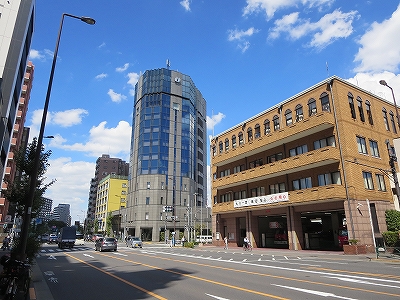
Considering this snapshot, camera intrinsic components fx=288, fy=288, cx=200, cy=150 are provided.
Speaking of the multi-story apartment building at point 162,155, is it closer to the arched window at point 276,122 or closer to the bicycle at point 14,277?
the arched window at point 276,122

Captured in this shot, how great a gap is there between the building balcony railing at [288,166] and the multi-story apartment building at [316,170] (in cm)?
9

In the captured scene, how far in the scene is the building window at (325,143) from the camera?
28.0 meters

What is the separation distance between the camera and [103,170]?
137 metres

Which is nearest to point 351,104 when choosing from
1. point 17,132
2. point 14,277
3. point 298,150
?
point 298,150

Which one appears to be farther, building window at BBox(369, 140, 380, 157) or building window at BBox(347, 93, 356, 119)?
building window at BBox(369, 140, 380, 157)

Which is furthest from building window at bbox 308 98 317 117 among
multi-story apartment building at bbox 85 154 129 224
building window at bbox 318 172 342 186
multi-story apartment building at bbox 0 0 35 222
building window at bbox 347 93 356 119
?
multi-story apartment building at bbox 85 154 129 224

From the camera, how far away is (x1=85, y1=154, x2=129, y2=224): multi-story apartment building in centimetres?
13675

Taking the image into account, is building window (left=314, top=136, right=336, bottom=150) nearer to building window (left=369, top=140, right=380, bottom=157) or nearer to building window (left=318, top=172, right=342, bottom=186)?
building window (left=318, top=172, right=342, bottom=186)

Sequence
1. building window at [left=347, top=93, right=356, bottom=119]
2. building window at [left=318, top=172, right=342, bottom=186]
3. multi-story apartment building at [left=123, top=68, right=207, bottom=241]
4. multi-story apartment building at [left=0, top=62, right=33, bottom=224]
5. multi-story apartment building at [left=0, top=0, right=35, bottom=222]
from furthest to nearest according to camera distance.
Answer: multi-story apartment building at [left=123, top=68, right=207, bottom=241], multi-story apartment building at [left=0, top=62, right=33, bottom=224], building window at [left=347, top=93, right=356, bottom=119], multi-story apartment building at [left=0, top=0, right=35, bottom=222], building window at [left=318, top=172, right=342, bottom=186]

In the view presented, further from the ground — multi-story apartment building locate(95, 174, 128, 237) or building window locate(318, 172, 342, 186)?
multi-story apartment building locate(95, 174, 128, 237)

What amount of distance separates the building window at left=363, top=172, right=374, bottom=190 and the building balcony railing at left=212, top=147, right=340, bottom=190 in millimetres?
3584

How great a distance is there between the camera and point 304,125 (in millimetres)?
28906

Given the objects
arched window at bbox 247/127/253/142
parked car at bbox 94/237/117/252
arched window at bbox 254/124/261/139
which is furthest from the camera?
arched window at bbox 247/127/253/142

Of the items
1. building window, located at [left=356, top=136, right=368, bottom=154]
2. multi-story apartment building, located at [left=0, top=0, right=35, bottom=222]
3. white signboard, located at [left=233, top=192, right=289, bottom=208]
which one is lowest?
white signboard, located at [left=233, top=192, right=289, bottom=208]
